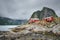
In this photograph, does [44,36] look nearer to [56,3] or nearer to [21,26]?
[21,26]

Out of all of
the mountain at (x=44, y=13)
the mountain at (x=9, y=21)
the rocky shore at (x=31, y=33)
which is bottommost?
the rocky shore at (x=31, y=33)

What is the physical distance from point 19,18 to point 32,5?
589 mm

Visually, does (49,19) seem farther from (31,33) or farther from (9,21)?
(9,21)

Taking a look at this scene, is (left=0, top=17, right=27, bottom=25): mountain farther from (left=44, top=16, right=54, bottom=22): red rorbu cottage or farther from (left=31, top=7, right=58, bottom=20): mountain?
(left=44, top=16, right=54, bottom=22): red rorbu cottage

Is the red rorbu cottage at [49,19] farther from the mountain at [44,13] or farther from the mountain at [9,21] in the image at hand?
the mountain at [9,21]

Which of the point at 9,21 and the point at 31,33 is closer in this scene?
the point at 31,33

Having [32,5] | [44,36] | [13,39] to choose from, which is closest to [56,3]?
[32,5]

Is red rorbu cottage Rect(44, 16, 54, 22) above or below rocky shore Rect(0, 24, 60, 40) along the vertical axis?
above

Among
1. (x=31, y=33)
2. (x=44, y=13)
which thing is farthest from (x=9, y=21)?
(x=44, y=13)

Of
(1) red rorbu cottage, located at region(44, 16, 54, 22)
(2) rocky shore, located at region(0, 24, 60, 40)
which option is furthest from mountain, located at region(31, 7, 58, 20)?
(2) rocky shore, located at region(0, 24, 60, 40)

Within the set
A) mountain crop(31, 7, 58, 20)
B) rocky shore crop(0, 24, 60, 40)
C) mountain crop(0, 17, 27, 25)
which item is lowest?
rocky shore crop(0, 24, 60, 40)

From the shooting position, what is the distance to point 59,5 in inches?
211

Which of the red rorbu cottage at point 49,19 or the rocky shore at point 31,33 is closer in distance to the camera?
the rocky shore at point 31,33

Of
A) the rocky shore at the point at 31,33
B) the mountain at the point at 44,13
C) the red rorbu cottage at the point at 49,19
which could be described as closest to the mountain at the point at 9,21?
the rocky shore at the point at 31,33
